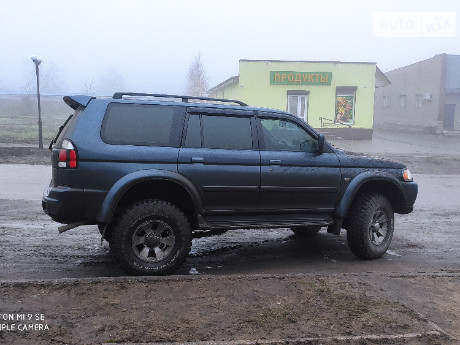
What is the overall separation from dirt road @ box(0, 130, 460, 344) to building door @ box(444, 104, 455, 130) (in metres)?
36.2

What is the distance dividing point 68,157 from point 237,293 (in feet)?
7.35

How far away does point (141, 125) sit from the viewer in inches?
196

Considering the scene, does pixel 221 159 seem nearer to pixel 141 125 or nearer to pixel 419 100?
pixel 141 125

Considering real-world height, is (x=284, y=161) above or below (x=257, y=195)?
above

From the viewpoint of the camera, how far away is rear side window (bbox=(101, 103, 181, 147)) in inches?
191

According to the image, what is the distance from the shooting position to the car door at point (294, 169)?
538 cm

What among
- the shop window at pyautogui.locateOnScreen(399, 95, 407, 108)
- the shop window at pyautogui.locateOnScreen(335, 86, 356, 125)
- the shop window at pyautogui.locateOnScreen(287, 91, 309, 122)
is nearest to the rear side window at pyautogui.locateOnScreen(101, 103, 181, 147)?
the shop window at pyautogui.locateOnScreen(287, 91, 309, 122)

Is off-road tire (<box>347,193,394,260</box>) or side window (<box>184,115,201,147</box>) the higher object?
side window (<box>184,115,201,147</box>)

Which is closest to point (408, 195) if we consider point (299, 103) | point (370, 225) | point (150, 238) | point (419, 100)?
point (370, 225)

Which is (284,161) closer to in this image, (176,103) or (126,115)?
(176,103)

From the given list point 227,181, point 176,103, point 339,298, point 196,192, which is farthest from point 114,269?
point 339,298

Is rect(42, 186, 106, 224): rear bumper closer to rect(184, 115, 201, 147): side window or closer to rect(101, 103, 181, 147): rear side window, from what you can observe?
rect(101, 103, 181, 147): rear side window

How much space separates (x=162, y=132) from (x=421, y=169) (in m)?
15.2

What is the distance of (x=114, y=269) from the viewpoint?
17.4 ft
